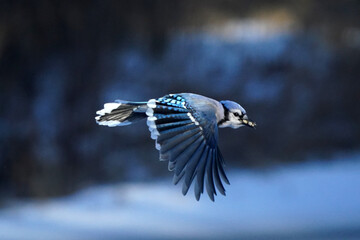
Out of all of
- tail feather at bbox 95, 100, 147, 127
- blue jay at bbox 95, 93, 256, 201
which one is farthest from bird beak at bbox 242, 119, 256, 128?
tail feather at bbox 95, 100, 147, 127

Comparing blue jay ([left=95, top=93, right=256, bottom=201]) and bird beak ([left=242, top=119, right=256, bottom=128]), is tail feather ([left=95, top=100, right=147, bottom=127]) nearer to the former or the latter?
blue jay ([left=95, top=93, right=256, bottom=201])

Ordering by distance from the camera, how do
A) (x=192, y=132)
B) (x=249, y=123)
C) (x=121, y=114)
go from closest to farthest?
1. (x=249, y=123)
2. (x=192, y=132)
3. (x=121, y=114)

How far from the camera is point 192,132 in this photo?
7.66 feet

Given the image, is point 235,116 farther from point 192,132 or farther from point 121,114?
point 121,114

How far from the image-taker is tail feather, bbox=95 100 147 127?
2.47 metres

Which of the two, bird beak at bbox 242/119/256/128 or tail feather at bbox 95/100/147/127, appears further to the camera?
tail feather at bbox 95/100/147/127

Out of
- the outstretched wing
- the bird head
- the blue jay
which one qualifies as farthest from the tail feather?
the bird head

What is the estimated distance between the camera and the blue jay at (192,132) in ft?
7.25

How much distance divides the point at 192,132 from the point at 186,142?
0.05 metres

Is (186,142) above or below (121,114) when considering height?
below

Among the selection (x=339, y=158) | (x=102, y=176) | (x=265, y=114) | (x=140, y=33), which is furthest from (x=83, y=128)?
(x=339, y=158)

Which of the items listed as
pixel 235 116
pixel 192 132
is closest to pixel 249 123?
pixel 235 116

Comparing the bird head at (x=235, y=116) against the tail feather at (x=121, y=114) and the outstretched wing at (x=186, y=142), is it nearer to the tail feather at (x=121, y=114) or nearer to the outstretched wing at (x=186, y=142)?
the outstretched wing at (x=186, y=142)

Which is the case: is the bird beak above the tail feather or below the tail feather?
below
